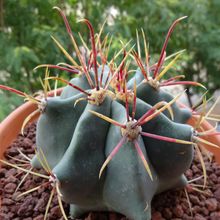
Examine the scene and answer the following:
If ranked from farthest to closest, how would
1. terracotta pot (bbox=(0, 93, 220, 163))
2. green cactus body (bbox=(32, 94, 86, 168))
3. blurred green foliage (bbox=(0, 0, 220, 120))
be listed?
blurred green foliage (bbox=(0, 0, 220, 120)) < terracotta pot (bbox=(0, 93, 220, 163)) < green cactus body (bbox=(32, 94, 86, 168))

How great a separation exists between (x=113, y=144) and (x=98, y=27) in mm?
1151

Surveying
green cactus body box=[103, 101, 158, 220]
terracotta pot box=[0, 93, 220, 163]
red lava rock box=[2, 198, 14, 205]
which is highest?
green cactus body box=[103, 101, 158, 220]

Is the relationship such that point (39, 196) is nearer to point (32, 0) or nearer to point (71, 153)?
point (71, 153)

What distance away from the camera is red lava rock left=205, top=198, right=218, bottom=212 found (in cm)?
89

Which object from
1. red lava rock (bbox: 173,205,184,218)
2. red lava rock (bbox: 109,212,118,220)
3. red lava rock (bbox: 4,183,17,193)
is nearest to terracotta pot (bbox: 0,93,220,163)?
red lava rock (bbox: 4,183,17,193)

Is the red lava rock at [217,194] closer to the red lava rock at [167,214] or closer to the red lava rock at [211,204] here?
the red lava rock at [211,204]

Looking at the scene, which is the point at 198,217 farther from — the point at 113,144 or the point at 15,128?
the point at 15,128

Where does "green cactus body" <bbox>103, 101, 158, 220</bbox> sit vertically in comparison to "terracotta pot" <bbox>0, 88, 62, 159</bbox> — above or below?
above

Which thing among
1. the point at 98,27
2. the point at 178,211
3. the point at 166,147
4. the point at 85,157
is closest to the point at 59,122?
the point at 85,157

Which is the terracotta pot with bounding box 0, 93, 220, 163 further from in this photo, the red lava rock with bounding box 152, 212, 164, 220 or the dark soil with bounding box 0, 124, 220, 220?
the red lava rock with bounding box 152, 212, 164, 220

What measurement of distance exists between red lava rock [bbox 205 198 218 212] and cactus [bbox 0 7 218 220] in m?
0.13

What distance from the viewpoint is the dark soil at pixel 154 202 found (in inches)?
33.9

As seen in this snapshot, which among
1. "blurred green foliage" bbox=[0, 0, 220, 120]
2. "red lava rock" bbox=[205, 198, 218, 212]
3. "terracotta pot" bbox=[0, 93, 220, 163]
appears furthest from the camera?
"blurred green foliage" bbox=[0, 0, 220, 120]

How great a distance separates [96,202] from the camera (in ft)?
2.54
